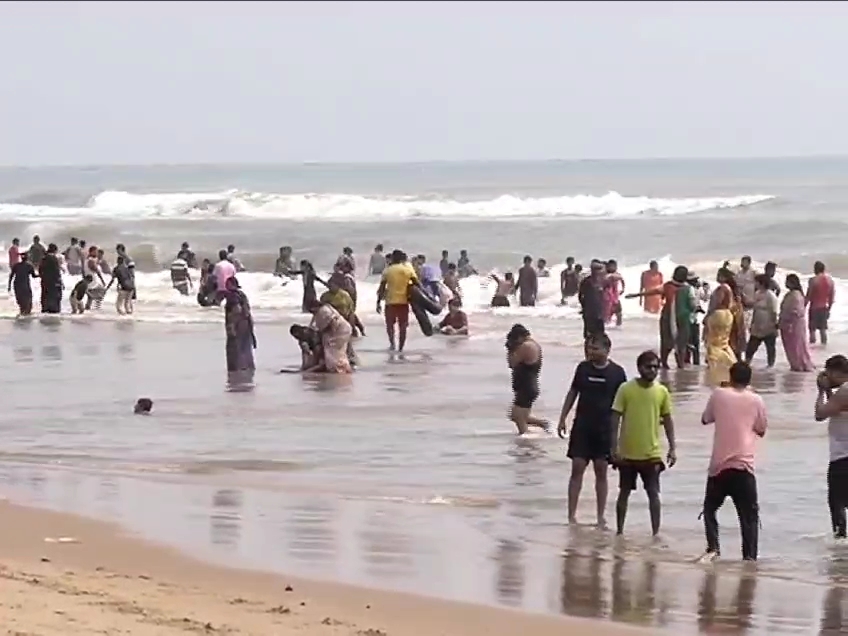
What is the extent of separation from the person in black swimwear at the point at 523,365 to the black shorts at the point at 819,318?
11.5 metres

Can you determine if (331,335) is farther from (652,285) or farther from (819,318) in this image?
(652,285)

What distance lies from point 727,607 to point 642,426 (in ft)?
6.54

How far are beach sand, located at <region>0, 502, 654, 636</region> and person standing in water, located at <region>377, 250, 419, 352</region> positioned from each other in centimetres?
1383

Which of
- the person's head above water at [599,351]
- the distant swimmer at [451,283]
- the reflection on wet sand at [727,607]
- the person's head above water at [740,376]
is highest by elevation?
the person's head above water at [599,351]

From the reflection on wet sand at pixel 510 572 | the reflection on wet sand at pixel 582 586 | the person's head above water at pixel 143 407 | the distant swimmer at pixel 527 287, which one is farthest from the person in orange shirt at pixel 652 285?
the reflection on wet sand at pixel 582 586

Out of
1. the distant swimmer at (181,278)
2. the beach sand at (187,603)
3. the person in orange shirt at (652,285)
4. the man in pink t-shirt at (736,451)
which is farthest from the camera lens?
the distant swimmer at (181,278)

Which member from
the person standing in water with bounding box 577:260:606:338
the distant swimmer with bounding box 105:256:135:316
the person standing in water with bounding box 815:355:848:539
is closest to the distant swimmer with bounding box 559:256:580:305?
the distant swimmer with bounding box 105:256:135:316

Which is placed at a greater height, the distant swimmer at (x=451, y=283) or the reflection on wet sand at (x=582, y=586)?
the distant swimmer at (x=451, y=283)

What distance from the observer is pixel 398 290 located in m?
24.5

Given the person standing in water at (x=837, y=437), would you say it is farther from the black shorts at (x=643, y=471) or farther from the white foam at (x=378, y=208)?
the white foam at (x=378, y=208)

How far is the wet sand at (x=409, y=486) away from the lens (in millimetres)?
9891

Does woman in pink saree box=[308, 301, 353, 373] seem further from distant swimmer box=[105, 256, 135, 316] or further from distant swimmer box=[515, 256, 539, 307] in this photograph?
distant swimmer box=[515, 256, 539, 307]

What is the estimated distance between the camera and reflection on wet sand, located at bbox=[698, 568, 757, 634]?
891cm

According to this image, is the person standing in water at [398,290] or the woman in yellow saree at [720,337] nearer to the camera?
the woman in yellow saree at [720,337]
